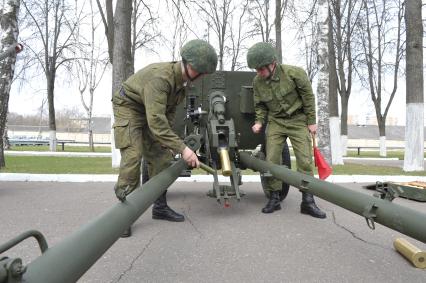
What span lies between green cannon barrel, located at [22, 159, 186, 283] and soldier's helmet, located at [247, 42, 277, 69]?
104 inches

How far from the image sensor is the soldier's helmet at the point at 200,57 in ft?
10.9

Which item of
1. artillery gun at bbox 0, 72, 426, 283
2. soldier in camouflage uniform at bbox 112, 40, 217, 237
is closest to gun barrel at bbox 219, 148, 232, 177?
artillery gun at bbox 0, 72, 426, 283

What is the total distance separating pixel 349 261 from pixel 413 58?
28.6 feet

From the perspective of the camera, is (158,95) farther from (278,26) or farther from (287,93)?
(278,26)

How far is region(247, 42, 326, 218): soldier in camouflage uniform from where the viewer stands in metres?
4.87

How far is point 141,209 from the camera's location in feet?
7.29

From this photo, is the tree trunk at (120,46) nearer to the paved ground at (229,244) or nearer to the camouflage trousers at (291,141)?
the paved ground at (229,244)

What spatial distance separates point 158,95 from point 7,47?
630 cm

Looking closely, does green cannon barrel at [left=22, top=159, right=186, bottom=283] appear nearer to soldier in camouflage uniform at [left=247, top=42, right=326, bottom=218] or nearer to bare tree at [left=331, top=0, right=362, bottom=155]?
soldier in camouflage uniform at [left=247, top=42, right=326, bottom=218]

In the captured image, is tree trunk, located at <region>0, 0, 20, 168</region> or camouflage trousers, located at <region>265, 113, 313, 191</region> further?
tree trunk, located at <region>0, 0, 20, 168</region>

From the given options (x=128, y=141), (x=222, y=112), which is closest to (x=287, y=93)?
(x=222, y=112)

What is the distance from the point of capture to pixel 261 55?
14.8 ft

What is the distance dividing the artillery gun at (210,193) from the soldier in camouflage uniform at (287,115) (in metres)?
0.43

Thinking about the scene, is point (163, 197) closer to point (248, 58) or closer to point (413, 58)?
point (248, 58)
